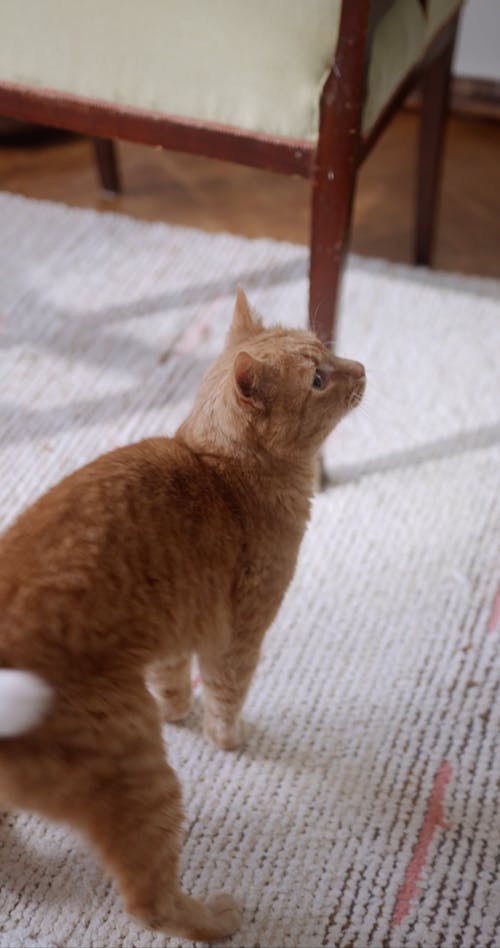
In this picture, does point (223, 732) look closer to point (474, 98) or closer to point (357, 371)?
point (357, 371)

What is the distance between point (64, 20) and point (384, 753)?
2.92 feet

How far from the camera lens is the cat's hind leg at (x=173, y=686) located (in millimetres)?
971

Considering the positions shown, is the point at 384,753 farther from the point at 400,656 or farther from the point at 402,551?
the point at 402,551

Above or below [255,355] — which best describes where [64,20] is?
above

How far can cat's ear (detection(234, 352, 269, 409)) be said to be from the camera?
825 millimetres

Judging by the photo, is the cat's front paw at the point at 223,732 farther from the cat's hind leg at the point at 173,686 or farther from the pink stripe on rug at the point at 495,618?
the pink stripe on rug at the point at 495,618

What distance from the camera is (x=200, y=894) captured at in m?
0.92

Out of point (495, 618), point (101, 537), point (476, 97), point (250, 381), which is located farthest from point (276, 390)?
point (476, 97)

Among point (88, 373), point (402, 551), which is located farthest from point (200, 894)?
point (88, 373)

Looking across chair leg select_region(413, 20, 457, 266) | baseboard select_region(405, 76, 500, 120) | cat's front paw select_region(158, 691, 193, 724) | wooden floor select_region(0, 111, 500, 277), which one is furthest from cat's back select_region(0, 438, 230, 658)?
baseboard select_region(405, 76, 500, 120)

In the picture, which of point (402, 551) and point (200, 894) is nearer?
point (200, 894)

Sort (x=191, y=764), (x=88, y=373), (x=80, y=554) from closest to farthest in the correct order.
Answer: (x=80, y=554)
(x=191, y=764)
(x=88, y=373)

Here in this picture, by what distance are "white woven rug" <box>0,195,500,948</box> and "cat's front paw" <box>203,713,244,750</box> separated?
17 mm

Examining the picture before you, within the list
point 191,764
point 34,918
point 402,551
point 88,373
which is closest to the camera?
point 34,918
